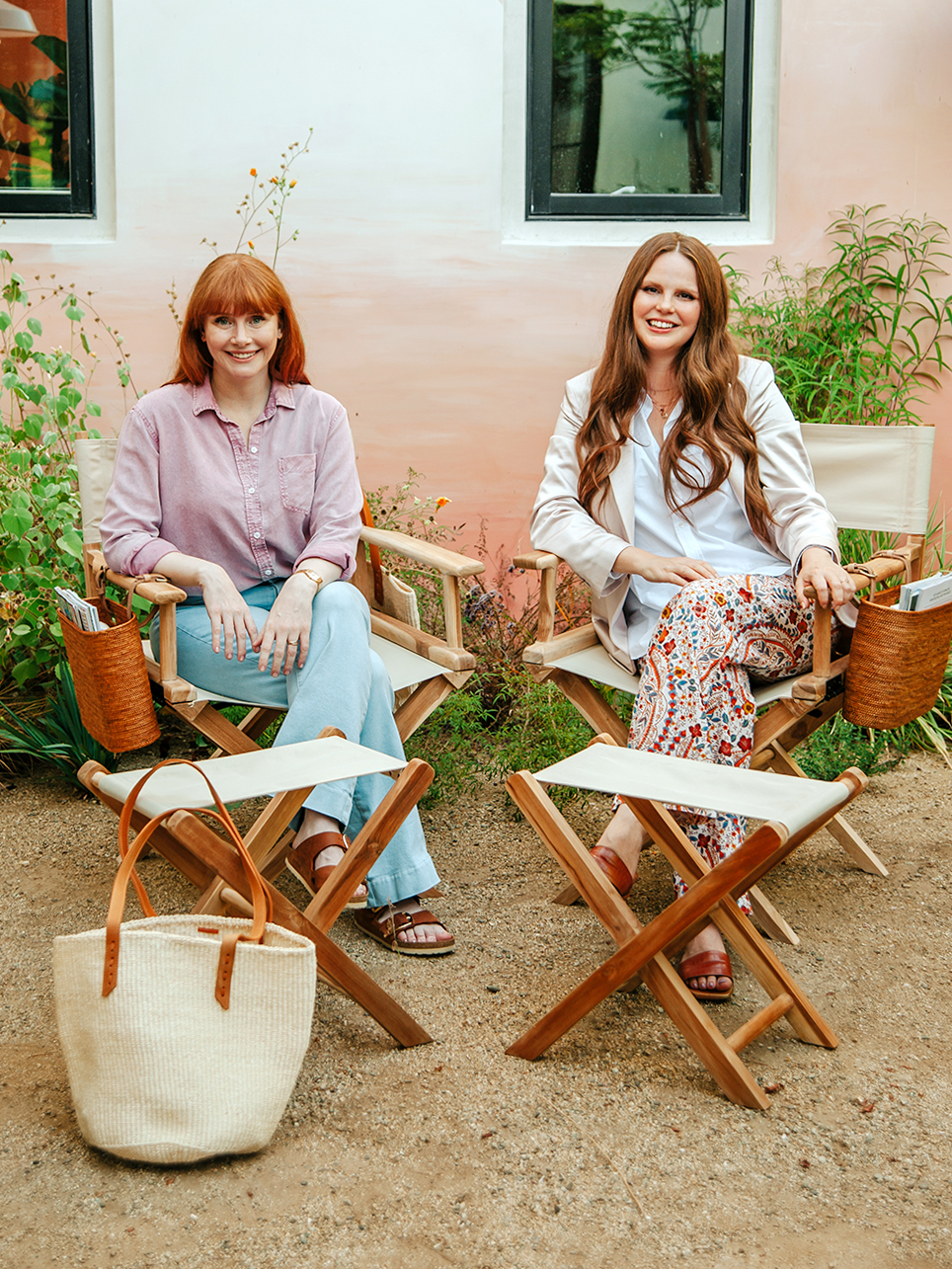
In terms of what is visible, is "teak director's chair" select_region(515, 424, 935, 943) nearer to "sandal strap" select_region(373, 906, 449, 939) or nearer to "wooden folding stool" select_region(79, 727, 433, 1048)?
"sandal strap" select_region(373, 906, 449, 939)

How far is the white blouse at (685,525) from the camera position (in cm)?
282

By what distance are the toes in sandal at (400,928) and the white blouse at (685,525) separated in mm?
871

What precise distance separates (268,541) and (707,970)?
1.44 meters

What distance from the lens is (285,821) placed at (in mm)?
2111

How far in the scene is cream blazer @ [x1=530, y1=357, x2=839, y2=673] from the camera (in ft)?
9.04

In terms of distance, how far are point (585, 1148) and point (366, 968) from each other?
72cm

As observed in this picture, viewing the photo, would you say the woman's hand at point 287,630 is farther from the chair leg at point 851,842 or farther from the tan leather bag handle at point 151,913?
the chair leg at point 851,842

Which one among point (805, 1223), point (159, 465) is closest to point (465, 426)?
point (159, 465)

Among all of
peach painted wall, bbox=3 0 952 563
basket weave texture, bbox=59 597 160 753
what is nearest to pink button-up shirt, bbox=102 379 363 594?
basket weave texture, bbox=59 597 160 753

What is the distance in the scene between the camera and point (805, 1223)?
168 cm

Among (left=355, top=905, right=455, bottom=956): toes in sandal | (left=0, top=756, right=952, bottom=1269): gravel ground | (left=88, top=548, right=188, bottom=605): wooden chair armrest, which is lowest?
(left=0, top=756, right=952, bottom=1269): gravel ground

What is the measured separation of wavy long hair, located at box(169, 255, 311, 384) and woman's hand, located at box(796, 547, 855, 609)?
1.35m

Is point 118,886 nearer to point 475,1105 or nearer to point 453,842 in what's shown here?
point 475,1105

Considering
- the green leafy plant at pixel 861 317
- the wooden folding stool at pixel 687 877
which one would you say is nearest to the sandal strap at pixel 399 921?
the wooden folding stool at pixel 687 877
